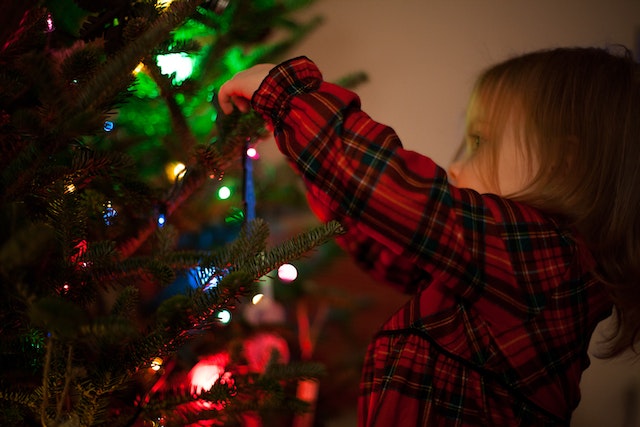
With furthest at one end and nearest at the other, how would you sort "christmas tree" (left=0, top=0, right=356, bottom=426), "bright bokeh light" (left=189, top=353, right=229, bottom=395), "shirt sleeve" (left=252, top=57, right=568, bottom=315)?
"bright bokeh light" (left=189, top=353, right=229, bottom=395) → "shirt sleeve" (left=252, top=57, right=568, bottom=315) → "christmas tree" (left=0, top=0, right=356, bottom=426)

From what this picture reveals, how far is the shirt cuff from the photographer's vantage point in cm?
57

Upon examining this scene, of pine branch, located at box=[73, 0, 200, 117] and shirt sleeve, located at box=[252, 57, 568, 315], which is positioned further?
shirt sleeve, located at box=[252, 57, 568, 315]

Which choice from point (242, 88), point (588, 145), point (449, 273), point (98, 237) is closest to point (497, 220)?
point (449, 273)

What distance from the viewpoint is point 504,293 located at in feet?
1.81

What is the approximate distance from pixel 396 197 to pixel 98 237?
1.22ft

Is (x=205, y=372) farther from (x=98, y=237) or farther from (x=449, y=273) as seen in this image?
(x=449, y=273)

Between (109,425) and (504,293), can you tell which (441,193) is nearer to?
(504,293)

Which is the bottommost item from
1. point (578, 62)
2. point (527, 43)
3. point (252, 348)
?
point (252, 348)

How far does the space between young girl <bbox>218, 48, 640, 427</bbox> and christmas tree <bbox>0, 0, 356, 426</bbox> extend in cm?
9

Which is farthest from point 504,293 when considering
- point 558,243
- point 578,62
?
point 578,62

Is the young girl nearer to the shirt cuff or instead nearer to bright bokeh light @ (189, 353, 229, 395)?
the shirt cuff

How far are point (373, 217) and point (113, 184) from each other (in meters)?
0.29

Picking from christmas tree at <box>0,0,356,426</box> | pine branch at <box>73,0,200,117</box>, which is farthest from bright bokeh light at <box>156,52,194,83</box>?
pine branch at <box>73,0,200,117</box>

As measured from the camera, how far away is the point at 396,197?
527 mm
